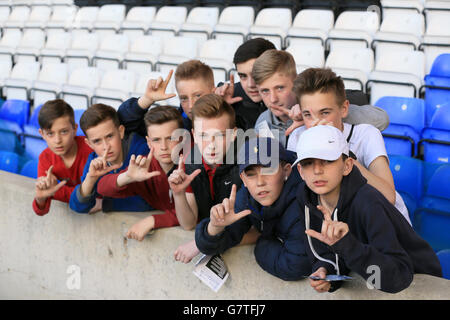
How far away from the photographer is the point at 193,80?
115 inches

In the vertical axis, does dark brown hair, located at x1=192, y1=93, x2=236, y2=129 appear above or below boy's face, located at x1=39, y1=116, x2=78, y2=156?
above

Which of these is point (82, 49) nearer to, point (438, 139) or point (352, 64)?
point (352, 64)

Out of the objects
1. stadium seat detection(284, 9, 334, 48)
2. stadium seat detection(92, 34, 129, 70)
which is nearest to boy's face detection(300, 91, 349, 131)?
stadium seat detection(284, 9, 334, 48)

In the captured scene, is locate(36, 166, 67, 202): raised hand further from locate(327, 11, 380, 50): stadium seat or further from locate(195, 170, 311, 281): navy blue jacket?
locate(327, 11, 380, 50): stadium seat

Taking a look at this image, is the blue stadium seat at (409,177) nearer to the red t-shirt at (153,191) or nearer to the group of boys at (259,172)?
the group of boys at (259,172)

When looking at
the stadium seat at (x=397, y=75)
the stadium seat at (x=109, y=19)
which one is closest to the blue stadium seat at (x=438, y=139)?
the stadium seat at (x=397, y=75)

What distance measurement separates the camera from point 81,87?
627 centimetres

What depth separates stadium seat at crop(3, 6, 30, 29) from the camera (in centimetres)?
942

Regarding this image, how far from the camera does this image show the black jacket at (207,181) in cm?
240

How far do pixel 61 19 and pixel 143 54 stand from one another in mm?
3141

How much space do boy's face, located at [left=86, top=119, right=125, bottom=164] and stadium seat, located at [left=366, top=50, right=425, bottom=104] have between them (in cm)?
282

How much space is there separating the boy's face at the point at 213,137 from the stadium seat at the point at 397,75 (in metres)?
2.80
